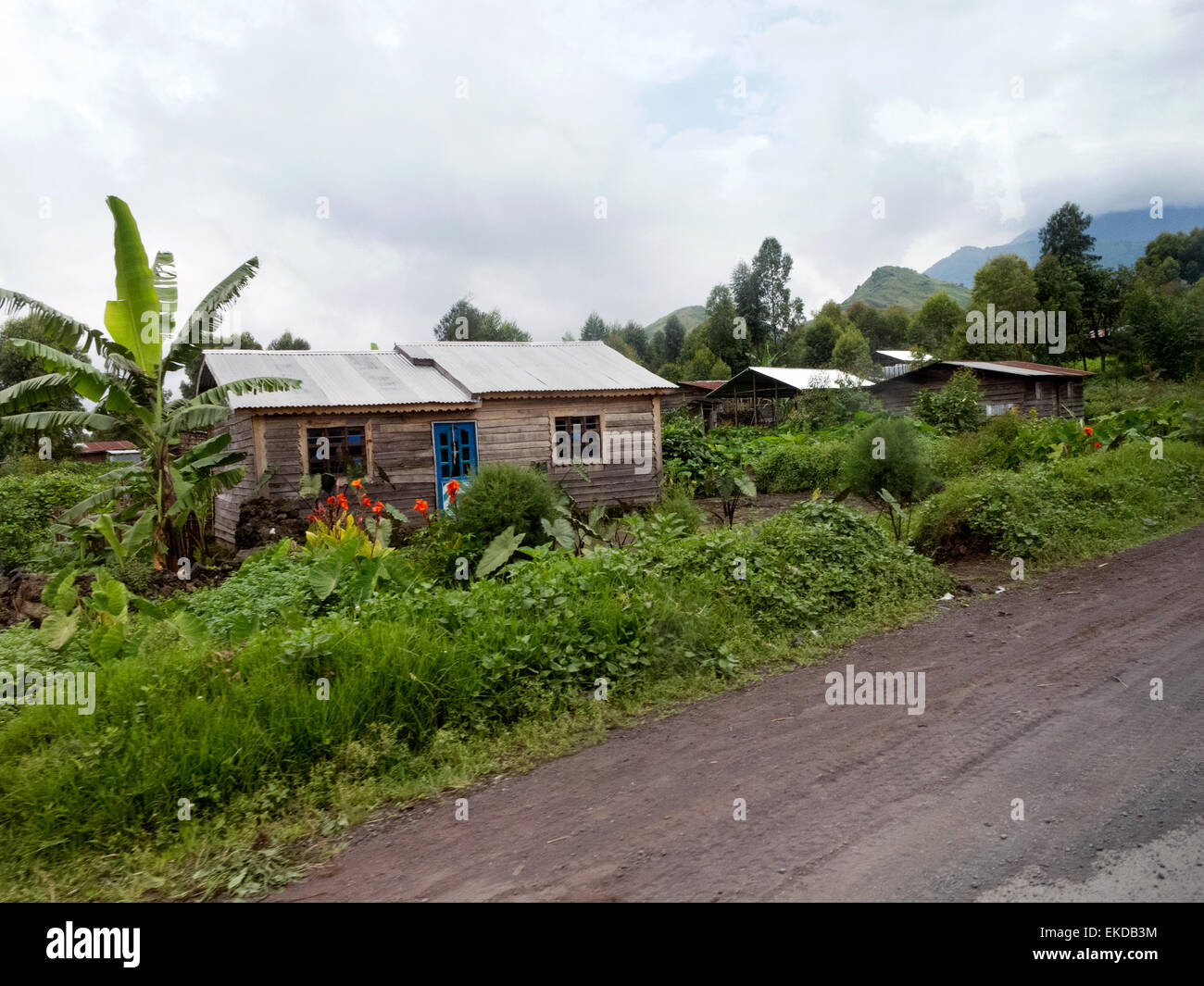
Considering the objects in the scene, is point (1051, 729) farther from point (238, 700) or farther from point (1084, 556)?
point (1084, 556)

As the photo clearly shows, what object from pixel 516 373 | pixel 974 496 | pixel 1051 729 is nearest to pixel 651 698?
pixel 1051 729

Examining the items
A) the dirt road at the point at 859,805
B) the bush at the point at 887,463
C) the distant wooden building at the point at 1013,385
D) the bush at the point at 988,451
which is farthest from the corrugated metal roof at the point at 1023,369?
the dirt road at the point at 859,805

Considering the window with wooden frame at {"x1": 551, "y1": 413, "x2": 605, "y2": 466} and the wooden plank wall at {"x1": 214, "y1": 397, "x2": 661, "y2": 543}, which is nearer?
the wooden plank wall at {"x1": 214, "y1": 397, "x2": 661, "y2": 543}

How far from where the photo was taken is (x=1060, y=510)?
1040 centimetres

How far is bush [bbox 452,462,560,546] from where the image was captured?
28.4 feet

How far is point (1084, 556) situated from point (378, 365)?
13.6m

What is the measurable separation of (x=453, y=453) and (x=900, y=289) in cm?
17580

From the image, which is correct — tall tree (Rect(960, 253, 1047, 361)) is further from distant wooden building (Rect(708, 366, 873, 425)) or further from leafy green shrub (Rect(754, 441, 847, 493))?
leafy green shrub (Rect(754, 441, 847, 493))

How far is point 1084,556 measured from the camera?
31.2ft

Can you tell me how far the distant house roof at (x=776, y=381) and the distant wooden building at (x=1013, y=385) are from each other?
2.44 metres

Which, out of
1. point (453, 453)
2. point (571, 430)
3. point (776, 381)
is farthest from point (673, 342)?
point (453, 453)

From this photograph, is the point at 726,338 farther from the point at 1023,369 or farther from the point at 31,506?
the point at 31,506

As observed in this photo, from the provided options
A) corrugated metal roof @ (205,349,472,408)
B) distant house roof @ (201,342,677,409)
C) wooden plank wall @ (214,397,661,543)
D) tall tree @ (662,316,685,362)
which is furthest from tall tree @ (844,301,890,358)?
corrugated metal roof @ (205,349,472,408)

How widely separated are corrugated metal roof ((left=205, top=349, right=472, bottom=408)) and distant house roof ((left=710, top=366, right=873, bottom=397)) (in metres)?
18.8
